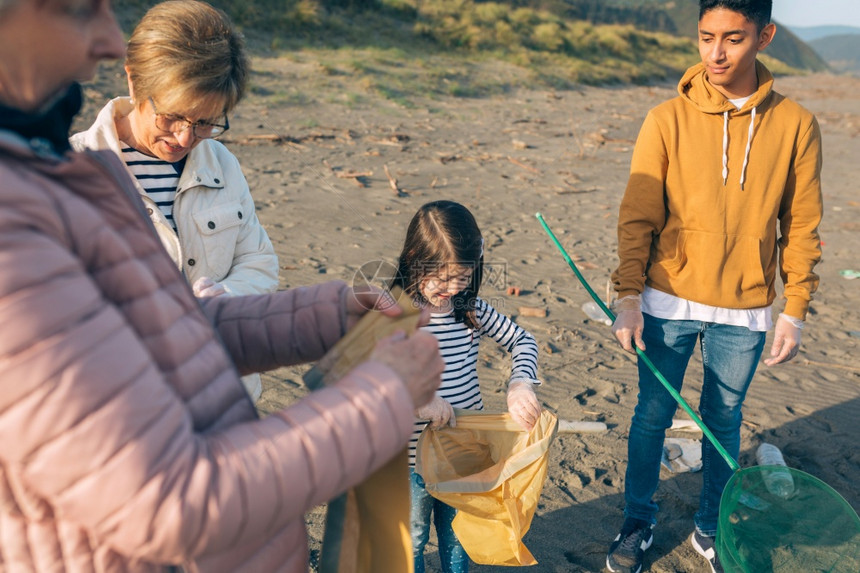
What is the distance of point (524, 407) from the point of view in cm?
240

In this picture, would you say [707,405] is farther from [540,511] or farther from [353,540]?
[353,540]

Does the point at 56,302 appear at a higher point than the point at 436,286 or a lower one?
higher

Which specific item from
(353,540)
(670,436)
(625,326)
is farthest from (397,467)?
(670,436)

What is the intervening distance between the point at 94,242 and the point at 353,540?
35.0 inches

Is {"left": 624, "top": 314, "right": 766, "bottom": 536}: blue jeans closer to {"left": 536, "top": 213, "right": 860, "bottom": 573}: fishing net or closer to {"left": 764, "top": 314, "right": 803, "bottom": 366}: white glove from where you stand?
{"left": 764, "top": 314, "right": 803, "bottom": 366}: white glove

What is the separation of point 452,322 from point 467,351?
134 millimetres

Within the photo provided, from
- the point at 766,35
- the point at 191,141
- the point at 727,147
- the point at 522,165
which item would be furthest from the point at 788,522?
the point at 522,165

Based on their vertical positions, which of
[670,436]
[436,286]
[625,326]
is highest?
[436,286]

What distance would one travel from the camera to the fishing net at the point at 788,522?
2576 mm

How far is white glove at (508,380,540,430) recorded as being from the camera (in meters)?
2.40

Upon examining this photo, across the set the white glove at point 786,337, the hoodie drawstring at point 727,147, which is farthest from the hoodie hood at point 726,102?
the white glove at point 786,337

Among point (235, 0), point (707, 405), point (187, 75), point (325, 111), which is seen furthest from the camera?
point (235, 0)

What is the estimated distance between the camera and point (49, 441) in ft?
2.79

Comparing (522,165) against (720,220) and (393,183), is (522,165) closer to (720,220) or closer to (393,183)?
(393,183)
